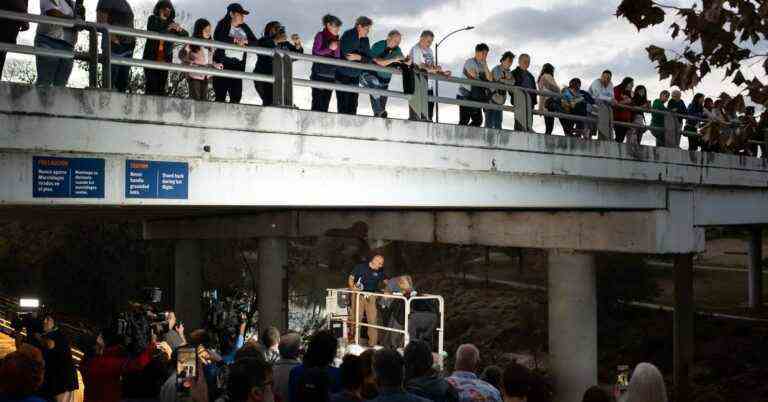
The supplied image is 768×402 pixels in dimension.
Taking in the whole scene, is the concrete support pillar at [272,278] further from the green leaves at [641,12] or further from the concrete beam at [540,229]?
the green leaves at [641,12]

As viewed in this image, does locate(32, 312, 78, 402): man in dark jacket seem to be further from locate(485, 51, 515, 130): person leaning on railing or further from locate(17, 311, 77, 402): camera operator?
locate(485, 51, 515, 130): person leaning on railing

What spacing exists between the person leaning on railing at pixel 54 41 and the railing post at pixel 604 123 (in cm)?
1043

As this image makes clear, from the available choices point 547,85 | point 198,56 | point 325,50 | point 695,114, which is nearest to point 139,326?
point 198,56

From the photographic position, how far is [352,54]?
39.4 ft

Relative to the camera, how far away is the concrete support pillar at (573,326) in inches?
653

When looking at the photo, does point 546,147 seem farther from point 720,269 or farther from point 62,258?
point 720,269

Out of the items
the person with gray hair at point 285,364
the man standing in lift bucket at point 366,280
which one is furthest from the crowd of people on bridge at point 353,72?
the person with gray hair at point 285,364

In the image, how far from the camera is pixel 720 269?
1916 inches

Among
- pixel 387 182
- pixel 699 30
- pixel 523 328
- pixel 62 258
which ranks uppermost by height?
pixel 699 30

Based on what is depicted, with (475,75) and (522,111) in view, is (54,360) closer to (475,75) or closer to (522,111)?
(475,75)

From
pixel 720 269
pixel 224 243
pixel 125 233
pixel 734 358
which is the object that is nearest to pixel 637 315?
pixel 734 358

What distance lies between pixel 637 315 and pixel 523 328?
5.44 metres

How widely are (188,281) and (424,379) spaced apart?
89.0 feet

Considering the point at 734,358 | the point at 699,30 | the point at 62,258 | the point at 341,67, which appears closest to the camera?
the point at 699,30
